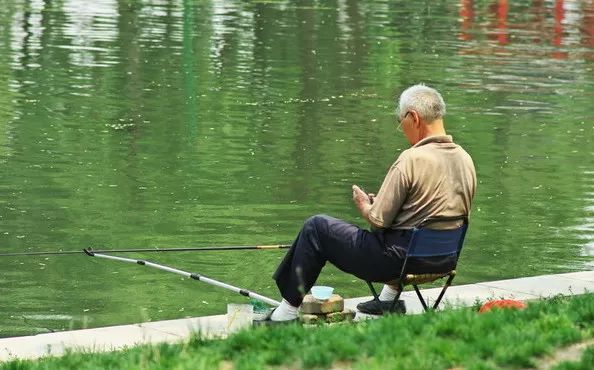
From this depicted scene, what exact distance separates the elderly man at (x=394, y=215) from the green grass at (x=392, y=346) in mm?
844

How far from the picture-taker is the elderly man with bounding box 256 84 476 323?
8.06 m

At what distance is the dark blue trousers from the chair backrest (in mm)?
62

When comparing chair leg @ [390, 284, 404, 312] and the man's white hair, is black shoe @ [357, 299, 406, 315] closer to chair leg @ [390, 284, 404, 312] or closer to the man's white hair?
chair leg @ [390, 284, 404, 312]

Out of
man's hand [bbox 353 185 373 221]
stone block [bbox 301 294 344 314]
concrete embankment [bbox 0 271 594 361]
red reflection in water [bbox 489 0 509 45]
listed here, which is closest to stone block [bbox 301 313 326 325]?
stone block [bbox 301 294 344 314]

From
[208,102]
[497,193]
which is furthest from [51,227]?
[208,102]

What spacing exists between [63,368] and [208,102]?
1344 cm

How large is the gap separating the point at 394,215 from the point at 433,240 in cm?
23

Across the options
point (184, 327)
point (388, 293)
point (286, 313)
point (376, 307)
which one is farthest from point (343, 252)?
point (184, 327)

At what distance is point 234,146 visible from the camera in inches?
655

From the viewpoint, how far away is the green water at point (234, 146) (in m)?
11.0

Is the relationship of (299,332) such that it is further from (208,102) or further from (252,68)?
(252,68)

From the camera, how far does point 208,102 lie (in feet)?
66.1

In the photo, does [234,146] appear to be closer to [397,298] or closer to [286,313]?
[286,313]

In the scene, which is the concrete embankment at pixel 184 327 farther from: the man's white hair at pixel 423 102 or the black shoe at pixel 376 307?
the man's white hair at pixel 423 102
